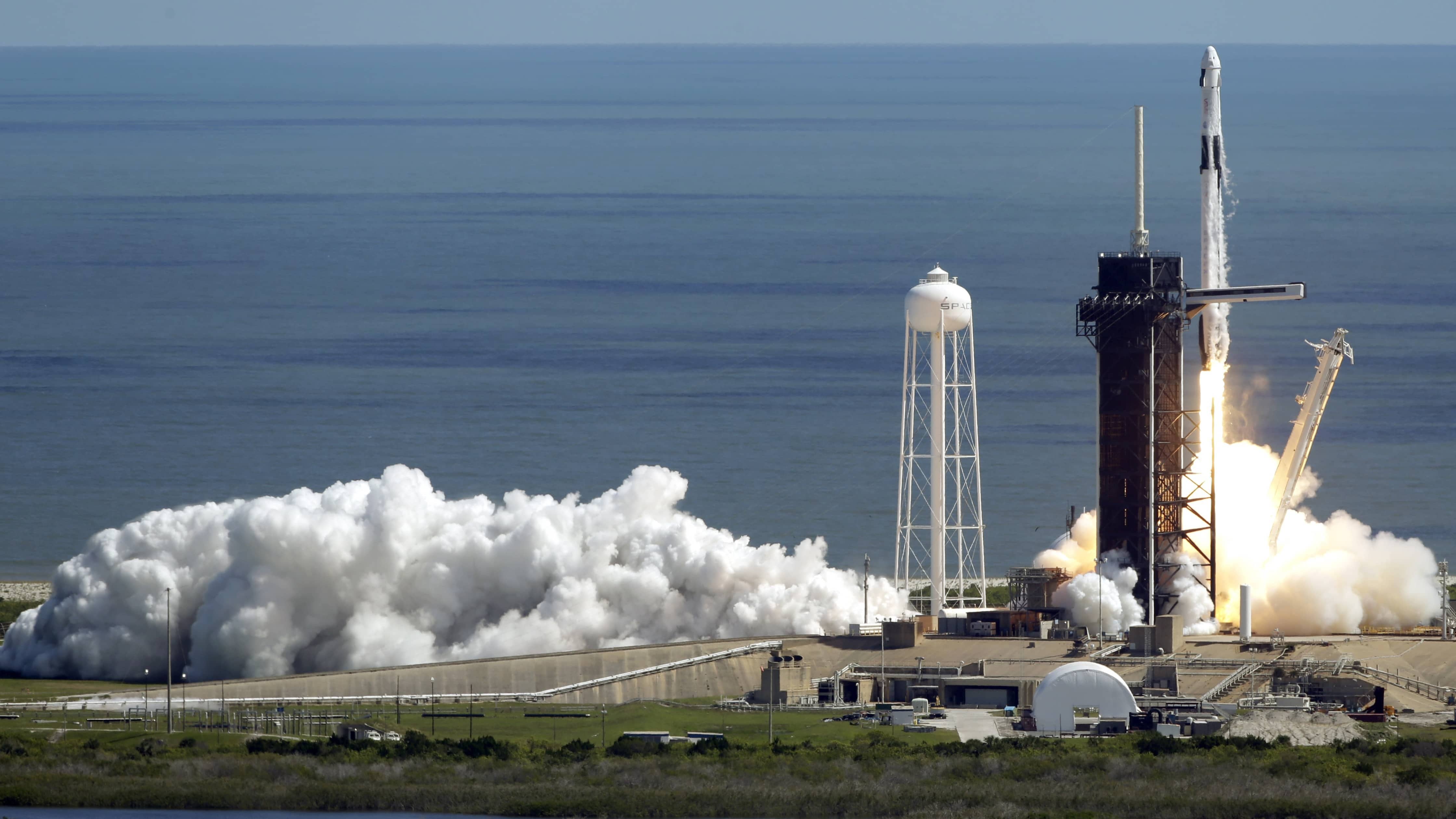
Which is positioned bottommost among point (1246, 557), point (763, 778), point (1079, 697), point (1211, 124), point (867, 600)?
point (763, 778)

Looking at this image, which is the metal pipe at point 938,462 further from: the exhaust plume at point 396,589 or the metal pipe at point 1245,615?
the metal pipe at point 1245,615

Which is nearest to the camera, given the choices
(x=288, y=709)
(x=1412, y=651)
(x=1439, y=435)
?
(x=288, y=709)

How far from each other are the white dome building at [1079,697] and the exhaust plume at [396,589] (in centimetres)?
1330

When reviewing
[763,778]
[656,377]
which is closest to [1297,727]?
[763,778]

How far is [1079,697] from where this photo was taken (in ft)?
218

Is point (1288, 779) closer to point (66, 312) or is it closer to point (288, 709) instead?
point (288, 709)

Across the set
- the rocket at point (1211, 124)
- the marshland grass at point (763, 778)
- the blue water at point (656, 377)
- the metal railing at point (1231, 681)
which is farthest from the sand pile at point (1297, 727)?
the blue water at point (656, 377)

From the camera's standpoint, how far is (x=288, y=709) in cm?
6844

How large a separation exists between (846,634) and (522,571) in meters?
11.1

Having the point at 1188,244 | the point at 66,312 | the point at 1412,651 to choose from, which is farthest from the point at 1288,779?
the point at 66,312

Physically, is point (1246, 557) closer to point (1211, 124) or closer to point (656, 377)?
point (1211, 124)

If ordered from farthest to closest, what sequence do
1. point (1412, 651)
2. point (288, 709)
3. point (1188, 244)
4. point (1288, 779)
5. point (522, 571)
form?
point (1188, 244)
point (522, 571)
point (1412, 651)
point (288, 709)
point (1288, 779)

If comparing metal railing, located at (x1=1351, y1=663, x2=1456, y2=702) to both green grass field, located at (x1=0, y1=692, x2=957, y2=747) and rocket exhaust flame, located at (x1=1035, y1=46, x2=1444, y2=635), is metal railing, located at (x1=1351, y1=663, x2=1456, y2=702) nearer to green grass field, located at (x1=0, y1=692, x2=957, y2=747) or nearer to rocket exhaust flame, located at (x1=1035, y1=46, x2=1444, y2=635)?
rocket exhaust flame, located at (x1=1035, y1=46, x2=1444, y2=635)

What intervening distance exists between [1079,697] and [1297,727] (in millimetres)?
5515
